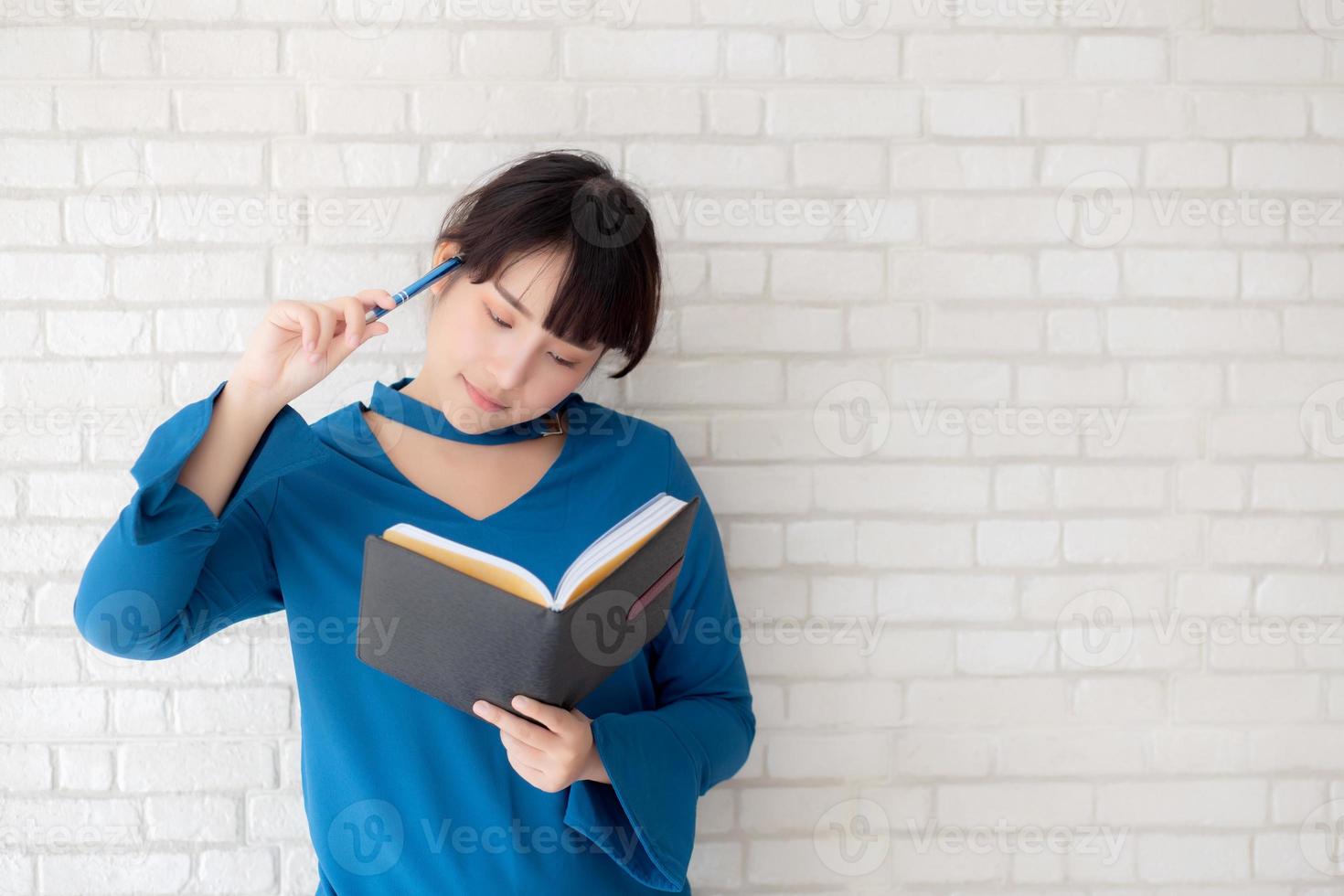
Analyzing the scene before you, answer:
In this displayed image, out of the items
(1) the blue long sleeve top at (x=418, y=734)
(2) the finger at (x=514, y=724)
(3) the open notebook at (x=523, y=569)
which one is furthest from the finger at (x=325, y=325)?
(2) the finger at (x=514, y=724)

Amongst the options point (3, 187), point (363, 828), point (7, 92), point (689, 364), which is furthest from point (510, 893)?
→ point (7, 92)

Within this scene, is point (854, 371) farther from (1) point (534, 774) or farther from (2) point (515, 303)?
(1) point (534, 774)

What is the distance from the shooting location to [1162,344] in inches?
65.1

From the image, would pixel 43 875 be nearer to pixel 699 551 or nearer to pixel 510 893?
pixel 510 893

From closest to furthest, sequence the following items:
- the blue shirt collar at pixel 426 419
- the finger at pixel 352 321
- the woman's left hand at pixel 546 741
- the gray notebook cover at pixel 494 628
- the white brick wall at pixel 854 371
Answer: the gray notebook cover at pixel 494 628 < the woman's left hand at pixel 546 741 < the finger at pixel 352 321 < the blue shirt collar at pixel 426 419 < the white brick wall at pixel 854 371

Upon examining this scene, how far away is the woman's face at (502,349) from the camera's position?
3.82 ft

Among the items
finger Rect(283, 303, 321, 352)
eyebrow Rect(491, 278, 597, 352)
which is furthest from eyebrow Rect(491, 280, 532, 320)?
finger Rect(283, 303, 321, 352)

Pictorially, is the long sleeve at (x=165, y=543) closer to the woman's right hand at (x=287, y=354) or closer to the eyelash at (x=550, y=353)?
the woman's right hand at (x=287, y=354)

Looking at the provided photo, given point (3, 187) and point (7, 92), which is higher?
point (7, 92)

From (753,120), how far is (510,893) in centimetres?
121

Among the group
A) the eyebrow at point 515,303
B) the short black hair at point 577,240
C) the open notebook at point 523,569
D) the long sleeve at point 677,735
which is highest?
the short black hair at point 577,240

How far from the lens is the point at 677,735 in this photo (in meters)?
1.25

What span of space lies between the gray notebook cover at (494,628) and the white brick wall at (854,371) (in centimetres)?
62

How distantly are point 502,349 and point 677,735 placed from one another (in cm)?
54
